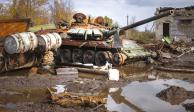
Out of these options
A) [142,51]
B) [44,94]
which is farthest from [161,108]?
[142,51]

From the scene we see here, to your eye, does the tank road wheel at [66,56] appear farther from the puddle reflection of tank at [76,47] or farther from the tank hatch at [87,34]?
the tank hatch at [87,34]

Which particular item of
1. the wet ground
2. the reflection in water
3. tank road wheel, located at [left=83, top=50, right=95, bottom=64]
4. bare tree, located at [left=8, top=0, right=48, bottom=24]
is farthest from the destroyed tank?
bare tree, located at [left=8, top=0, right=48, bottom=24]

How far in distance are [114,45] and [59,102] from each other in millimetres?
8064

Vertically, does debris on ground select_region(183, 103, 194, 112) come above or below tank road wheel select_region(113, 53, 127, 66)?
below

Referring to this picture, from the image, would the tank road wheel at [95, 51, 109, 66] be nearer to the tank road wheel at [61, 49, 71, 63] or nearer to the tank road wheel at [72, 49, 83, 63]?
the tank road wheel at [72, 49, 83, 63]

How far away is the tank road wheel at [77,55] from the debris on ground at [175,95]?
25.1 ft

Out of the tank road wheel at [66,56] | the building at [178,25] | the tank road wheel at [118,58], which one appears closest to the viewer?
the tank road wheel at [118,58]

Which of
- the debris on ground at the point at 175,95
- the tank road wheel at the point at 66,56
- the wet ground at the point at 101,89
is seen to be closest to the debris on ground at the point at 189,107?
the wet ground at the point at 101,89

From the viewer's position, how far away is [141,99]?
10070mm

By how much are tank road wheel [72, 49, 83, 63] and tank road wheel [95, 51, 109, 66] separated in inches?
34.1

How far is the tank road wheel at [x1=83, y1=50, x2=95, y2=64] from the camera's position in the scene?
17438 mm

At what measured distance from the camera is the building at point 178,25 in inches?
1321

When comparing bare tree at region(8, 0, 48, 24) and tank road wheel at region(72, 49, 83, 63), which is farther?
bare tree at region(8, 0, 48, 24)

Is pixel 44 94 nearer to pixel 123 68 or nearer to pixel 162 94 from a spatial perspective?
pixel 162 94
